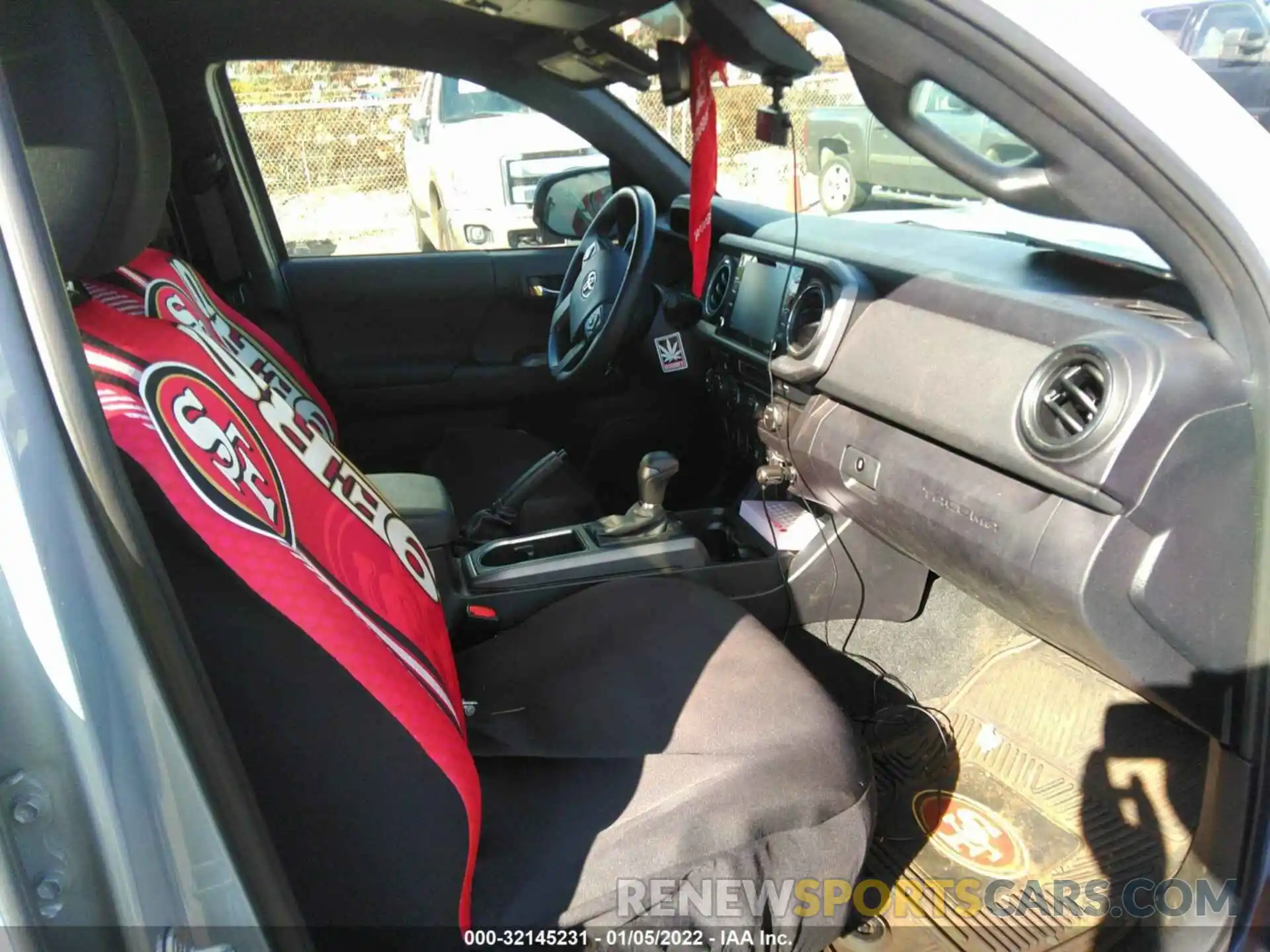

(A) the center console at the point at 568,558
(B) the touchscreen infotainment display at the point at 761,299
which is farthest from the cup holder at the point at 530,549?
(B) the touchscreen infotainment display at the point at 761,299

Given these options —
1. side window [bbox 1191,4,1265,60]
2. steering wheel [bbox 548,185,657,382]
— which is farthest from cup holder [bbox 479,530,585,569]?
side window [bbox 1191,4,1265,60]

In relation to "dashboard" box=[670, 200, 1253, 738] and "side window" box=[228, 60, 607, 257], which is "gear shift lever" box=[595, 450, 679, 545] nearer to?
"dashboard" box=[670, 200, 1253, 738]

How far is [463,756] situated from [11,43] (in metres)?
0.80

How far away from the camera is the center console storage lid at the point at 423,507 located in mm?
1600

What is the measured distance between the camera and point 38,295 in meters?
0.71

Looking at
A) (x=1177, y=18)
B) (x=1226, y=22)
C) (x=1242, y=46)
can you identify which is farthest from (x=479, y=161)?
(x=1226, y=22)

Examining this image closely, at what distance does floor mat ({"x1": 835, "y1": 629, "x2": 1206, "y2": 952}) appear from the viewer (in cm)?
155

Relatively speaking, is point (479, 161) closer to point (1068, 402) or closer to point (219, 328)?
point (219, 328)

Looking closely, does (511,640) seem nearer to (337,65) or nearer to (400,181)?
(337,65)

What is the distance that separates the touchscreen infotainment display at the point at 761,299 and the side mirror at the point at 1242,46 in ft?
6.63

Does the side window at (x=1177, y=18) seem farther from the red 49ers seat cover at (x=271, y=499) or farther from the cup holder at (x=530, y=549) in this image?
the red 49ers seat cover at (x=271, y=499)

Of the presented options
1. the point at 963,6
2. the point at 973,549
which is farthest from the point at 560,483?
the point at 963,6

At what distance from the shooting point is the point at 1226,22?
403cm

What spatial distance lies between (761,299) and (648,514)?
0.57m
